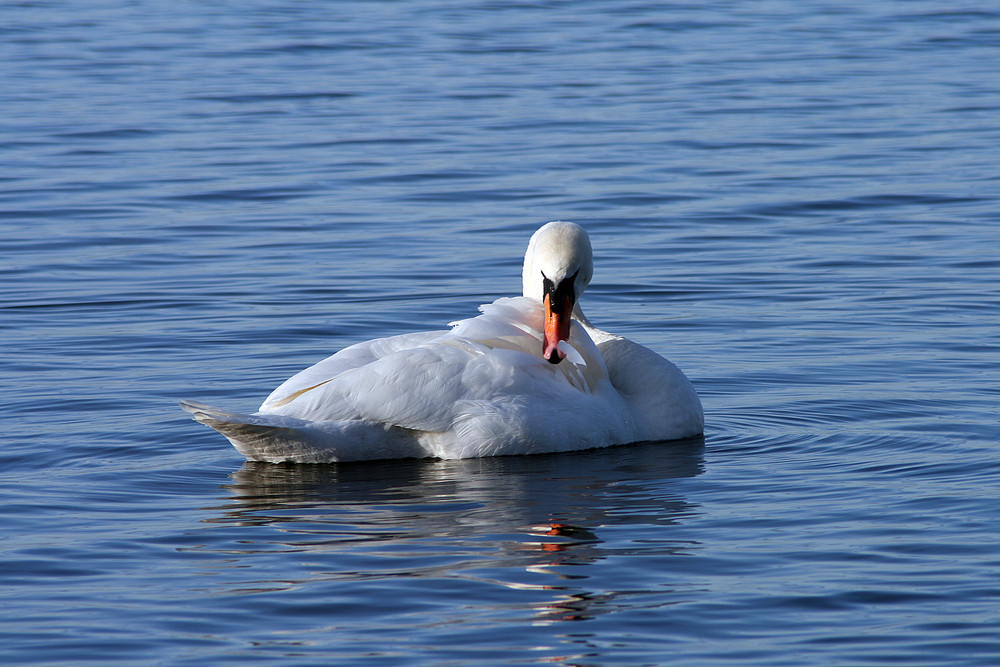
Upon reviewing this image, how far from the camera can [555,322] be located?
838 centimetres

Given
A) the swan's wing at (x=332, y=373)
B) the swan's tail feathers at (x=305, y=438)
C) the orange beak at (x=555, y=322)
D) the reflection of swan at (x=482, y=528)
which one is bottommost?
the reflection of swan at (x=482, y=528)

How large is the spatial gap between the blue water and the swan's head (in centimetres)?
66

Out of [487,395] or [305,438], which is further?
[487,395]

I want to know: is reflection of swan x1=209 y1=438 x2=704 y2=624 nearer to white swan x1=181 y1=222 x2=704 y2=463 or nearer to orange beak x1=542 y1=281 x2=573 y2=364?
white swan x1=181 y1=222 x2=704 y2=463

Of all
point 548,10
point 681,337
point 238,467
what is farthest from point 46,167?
point 548,10

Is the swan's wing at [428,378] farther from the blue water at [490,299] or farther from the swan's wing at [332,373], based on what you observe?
the blue water at [490,299]

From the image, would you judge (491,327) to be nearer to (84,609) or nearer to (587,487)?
(587,487)

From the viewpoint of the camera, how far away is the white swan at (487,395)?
7992 millimetres

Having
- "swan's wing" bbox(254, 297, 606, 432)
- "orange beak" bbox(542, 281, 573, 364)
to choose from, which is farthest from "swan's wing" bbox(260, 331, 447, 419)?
"orange beak" bbox(542, 281, 573, 364)

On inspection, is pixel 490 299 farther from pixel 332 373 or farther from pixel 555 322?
pixel 332 373

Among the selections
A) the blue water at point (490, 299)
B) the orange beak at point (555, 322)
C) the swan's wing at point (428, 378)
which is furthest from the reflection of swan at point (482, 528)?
the orange beak at point (555, 322)

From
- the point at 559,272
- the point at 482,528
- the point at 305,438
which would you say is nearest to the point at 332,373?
the point at 305,438

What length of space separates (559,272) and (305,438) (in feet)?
5.10

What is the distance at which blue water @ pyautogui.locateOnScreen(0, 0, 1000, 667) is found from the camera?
595 cm
